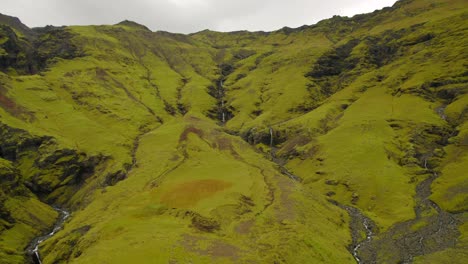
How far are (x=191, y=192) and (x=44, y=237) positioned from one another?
45.6 metres

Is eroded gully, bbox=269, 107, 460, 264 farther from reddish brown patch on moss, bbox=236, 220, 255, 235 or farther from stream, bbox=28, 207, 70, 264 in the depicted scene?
stream, bbox=28, 207, 70, 264

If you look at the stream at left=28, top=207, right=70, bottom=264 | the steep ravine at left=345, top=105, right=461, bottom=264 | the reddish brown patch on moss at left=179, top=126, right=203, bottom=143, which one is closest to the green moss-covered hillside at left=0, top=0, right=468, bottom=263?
the steep ravine at left=345, top=105, right=461, bottom=264

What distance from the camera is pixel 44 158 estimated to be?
163 m

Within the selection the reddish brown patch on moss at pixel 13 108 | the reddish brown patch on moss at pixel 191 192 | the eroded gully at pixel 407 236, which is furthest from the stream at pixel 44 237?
the eroded gully at pixel 407 236

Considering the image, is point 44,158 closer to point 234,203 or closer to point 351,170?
point 234,203

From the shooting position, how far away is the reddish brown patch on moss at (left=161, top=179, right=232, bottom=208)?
382ft

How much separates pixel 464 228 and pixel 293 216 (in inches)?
1630

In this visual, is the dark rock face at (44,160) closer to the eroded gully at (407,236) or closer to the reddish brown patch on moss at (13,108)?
the reddish brown patch on moss at (13,108)

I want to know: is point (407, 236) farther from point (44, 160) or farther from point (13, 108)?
point (13, 108)

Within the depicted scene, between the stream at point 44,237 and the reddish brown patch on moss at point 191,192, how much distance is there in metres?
35.3

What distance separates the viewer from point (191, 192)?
122562mm

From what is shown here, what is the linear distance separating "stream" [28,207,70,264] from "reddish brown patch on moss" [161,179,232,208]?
1392 inches

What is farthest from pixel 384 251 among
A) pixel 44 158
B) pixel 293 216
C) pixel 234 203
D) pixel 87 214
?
pixel 44 158

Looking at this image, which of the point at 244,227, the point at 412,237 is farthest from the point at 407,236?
the point at 244,227
